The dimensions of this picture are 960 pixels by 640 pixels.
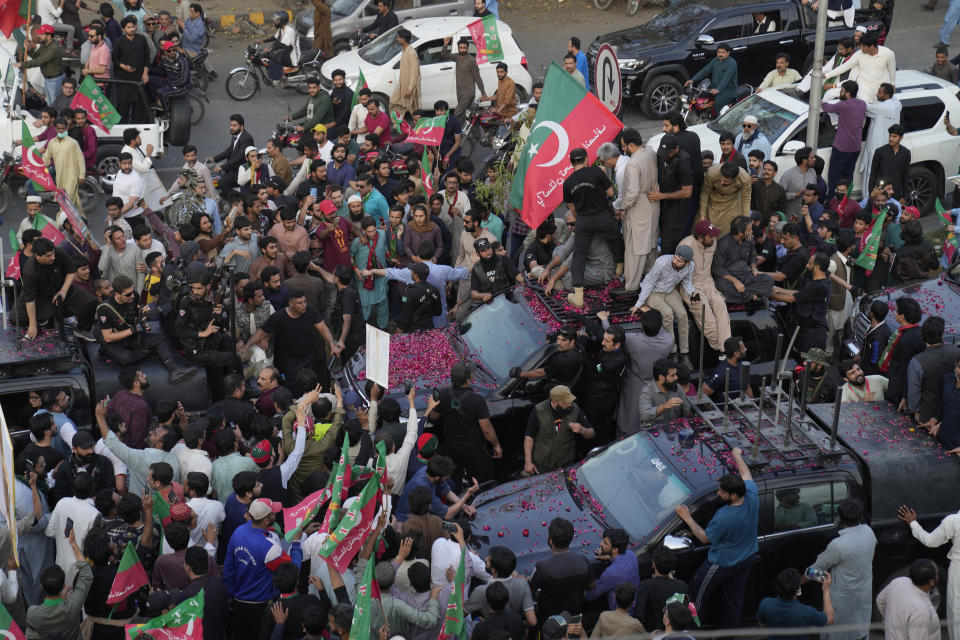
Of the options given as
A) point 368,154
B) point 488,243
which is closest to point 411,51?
point 368,154

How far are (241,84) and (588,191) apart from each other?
37.8 feet

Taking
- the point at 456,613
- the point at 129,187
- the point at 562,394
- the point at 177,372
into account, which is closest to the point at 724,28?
the point at 129,187

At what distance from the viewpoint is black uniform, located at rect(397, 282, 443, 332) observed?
38.4ft

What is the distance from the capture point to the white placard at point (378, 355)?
9.88 metres

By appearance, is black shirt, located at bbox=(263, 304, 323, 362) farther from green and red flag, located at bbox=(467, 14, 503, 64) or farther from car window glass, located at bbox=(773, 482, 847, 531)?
green and red flag, located at bbox=(467, 14, 503, 64)

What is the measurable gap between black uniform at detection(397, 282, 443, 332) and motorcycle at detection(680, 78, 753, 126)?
759 cm

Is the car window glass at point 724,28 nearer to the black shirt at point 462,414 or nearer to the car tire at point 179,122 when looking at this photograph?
the car tire at point 179,122

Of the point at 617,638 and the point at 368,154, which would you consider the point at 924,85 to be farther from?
the point at 617,638

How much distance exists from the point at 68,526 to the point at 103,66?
11079 millimetres

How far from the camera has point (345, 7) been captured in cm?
2217

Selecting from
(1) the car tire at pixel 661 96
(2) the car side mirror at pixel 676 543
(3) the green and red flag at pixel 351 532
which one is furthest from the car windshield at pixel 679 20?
(3) the green and red flag at pixel 351 532

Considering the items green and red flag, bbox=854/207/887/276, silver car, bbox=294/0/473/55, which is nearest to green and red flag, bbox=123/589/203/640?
green and red flag, bbox=854/207/887/276

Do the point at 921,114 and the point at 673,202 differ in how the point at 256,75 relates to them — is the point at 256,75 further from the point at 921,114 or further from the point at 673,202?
the point at 673,202

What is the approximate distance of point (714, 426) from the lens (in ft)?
29.8
